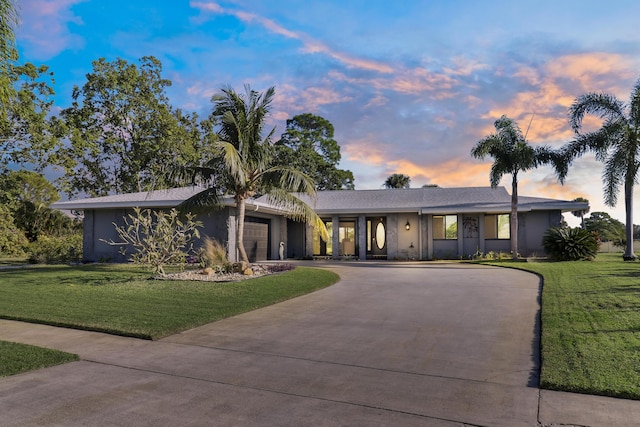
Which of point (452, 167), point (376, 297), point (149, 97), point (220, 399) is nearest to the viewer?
point (220, 399)

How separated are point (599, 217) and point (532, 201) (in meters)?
30.5

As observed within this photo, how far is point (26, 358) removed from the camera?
17.4 feet

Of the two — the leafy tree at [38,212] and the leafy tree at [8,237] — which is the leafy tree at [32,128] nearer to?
the leafy tree at [8,237]

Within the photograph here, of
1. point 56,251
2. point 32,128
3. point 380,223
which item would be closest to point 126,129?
point 32,128

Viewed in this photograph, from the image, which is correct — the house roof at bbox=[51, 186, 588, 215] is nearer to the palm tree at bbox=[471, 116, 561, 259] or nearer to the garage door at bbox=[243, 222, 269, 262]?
the garage door at bbox=[243, 222, 269, 262]

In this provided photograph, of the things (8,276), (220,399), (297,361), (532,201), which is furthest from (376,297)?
(532,201)

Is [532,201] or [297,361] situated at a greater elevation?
[532,201]

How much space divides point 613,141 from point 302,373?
20207 mm

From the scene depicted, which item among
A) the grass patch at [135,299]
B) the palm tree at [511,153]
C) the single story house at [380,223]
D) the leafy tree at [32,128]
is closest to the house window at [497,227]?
the single story house at [380,223]

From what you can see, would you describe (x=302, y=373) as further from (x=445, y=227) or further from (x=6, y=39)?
(x=445, y=227)

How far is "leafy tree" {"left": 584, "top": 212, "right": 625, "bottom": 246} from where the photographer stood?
3199 cm

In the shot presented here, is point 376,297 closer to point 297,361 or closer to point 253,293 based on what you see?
point 253,293

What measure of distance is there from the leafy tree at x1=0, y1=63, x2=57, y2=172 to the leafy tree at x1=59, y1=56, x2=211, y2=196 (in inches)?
263

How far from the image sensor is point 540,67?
14.2m
